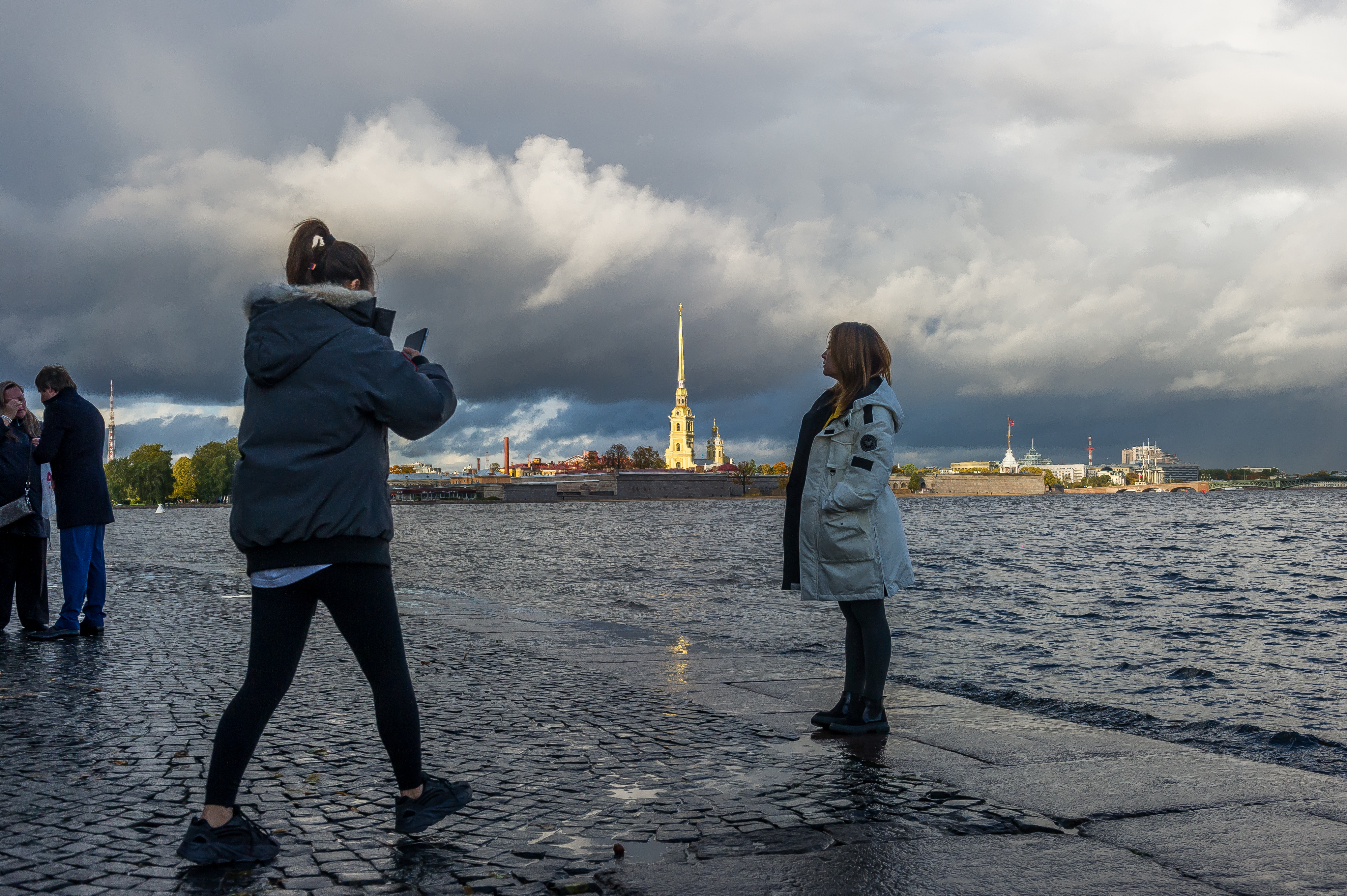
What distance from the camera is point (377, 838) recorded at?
3.09 metres

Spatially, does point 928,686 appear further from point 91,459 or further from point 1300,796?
point 91,459

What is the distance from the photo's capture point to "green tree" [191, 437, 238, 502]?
140250 mm

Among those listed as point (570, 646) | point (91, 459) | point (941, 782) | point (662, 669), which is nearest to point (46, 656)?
point (91, 459)

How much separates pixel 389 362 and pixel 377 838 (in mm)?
1486

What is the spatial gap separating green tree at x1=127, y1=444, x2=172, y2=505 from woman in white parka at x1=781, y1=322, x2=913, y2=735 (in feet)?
484

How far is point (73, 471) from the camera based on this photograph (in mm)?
7426

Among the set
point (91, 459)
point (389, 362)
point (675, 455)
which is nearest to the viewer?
point (389, 362)

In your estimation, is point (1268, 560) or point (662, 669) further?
point (1268, 560)

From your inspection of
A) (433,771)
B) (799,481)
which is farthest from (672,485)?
(433,771)

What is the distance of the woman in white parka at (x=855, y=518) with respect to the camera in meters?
4.53

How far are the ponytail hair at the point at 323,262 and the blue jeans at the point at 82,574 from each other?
5.37m

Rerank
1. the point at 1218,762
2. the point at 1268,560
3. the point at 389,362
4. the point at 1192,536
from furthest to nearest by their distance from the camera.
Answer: the point at 1192,536 → the point at 1268,560 → the point at 1218,762 → the point at 389,362

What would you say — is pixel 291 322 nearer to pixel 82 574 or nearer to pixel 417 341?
pixel 417 341

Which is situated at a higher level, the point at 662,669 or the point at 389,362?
the point at 389,362
